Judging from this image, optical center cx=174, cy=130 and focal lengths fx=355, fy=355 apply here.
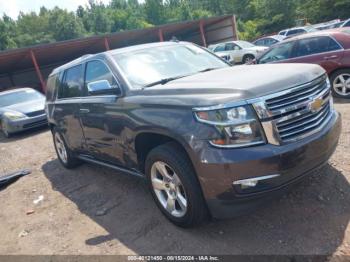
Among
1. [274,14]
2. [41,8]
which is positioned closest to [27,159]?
[274,14]

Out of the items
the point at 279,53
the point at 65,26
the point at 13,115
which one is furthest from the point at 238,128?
the point at 65,26

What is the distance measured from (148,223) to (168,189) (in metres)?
0.59

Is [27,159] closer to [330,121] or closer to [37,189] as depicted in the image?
[37,189]

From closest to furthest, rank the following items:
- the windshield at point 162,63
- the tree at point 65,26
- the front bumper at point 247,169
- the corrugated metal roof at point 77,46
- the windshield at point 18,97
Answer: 1. the front bumper at point 247,169
2. the windshield at point 162,63
3. the windshield at point 18,97
4. the corrugated metal roof at point 77,46
5. the tree at point 65,26

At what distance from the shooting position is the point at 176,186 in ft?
11.6

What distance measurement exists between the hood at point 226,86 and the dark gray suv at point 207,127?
1cm

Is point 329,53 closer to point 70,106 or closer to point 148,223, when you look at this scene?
point 70,106

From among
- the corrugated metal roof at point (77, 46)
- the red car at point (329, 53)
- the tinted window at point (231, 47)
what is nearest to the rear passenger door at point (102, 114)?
the red car at point (329, 53)

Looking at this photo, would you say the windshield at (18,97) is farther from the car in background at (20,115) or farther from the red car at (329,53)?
the red car at (329,53)

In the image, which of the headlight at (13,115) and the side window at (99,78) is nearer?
the side window at (99,78)

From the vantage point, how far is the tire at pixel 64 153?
6320 mm

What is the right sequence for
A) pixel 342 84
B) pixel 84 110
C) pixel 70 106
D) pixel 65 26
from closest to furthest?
1. pixel 84 110
2. pixel 70 106
3. pixel 342 84
4. pixel 65 26

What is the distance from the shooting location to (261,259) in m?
3.05

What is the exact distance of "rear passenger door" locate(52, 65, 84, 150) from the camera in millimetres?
5266
